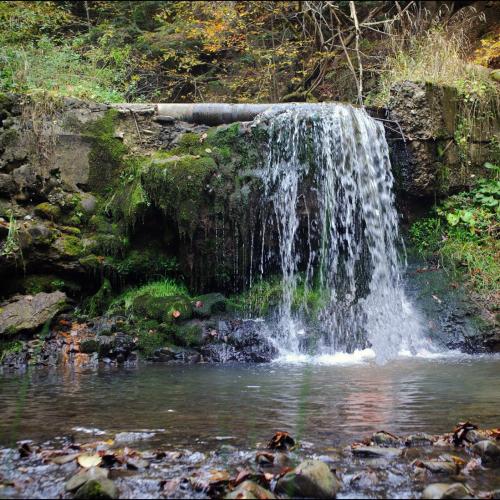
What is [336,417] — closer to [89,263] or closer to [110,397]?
[110,397]

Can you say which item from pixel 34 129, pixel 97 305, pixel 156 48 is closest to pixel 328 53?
pixel 156 48

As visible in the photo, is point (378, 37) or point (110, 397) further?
point (378, 37)

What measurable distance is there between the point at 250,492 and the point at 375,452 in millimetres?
874

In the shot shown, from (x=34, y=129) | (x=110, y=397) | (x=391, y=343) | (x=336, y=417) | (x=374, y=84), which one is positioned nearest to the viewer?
(x=336, y=417)

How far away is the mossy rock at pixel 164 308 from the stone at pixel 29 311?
110 cm

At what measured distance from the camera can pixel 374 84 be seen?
12070mm

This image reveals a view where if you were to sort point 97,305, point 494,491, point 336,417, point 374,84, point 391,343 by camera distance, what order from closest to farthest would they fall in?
point 494,491 < point 336,417 < point 391,343 < point 97,305 < point 374,84

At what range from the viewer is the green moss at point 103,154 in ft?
30.2

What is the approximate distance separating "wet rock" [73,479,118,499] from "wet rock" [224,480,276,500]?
1.63 ft

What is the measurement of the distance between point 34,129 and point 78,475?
7.42 metres

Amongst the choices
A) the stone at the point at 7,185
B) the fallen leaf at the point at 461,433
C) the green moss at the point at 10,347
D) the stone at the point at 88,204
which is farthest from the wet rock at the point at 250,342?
the fallen leaf at the point at 461,433

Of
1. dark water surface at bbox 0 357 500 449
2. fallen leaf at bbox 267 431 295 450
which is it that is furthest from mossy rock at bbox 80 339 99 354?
fallen leaf at bbox 267 431 295 450

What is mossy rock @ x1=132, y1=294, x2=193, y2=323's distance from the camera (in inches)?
304

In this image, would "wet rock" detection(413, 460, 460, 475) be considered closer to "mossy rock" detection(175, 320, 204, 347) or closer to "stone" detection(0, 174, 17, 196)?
"mossy rock" detection(175, 320, 204, 347)
